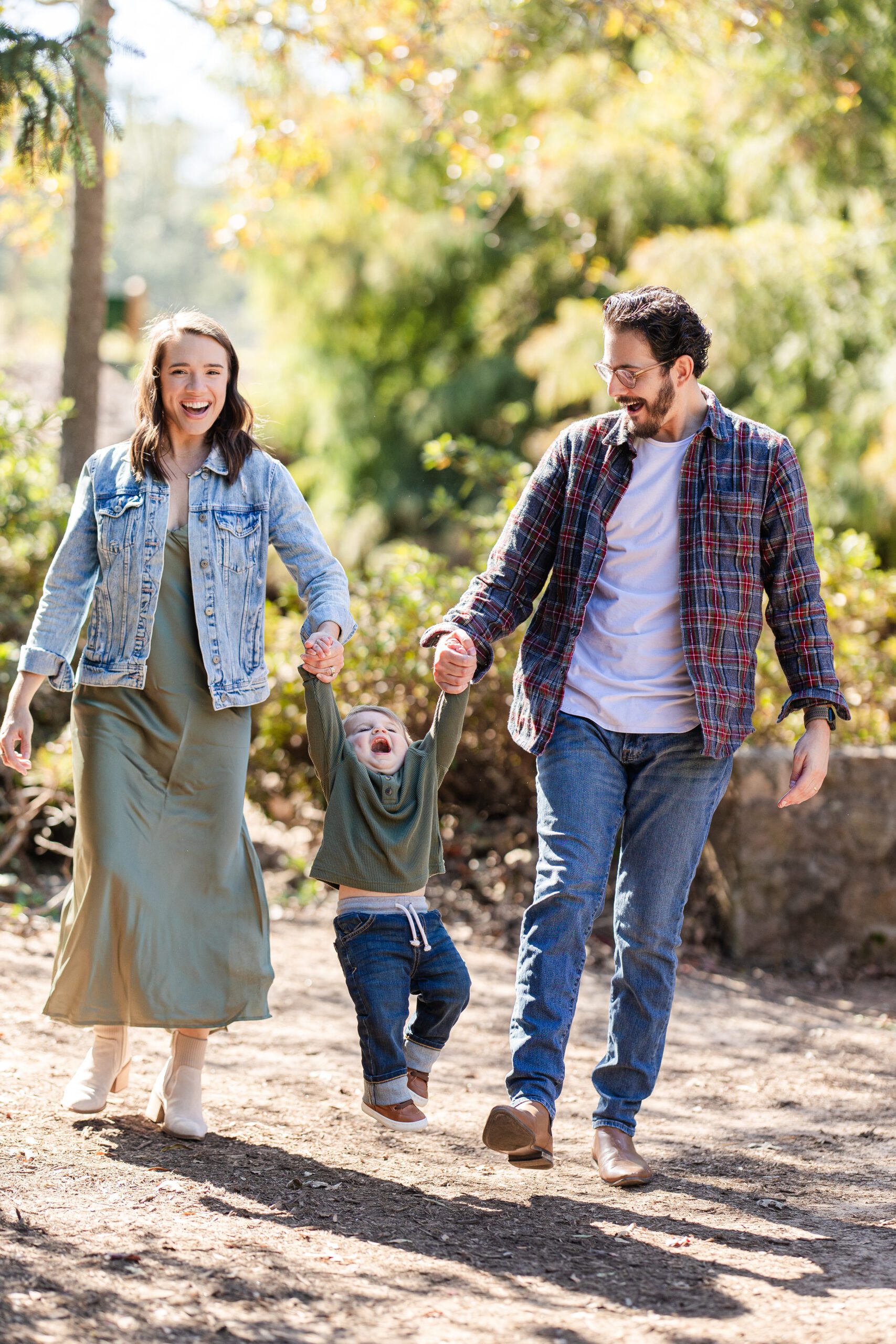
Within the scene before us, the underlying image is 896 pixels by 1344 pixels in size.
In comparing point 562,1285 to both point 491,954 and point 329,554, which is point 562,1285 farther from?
point 491,954

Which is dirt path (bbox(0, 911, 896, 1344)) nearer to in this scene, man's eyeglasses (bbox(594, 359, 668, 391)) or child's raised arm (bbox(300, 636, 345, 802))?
child's raised arm (bbox(300, 636, 345, 802))

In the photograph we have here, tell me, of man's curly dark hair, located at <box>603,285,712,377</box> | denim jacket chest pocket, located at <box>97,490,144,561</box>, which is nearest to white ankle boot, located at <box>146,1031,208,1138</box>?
denim jacket chest pocket, located at <box>97,490,144,561</box>

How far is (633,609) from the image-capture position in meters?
3.08

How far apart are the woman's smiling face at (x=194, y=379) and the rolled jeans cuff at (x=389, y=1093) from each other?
153 centimetres

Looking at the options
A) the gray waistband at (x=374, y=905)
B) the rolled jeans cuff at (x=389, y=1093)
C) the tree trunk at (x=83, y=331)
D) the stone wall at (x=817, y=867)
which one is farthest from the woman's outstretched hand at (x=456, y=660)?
the tree trunk at (x=83, y=331)

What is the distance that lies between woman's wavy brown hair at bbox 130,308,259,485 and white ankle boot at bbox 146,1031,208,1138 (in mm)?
1323

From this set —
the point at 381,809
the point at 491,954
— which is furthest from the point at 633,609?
the point at 491,954

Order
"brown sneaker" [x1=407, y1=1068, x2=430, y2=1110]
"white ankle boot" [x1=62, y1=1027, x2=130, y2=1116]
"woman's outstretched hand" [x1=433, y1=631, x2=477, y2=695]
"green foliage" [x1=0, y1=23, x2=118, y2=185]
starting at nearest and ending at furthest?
"woman's outstretched hand" [x1=433, y1=631, x2=477, y2=695] → "brown sneaker" [x1=407, y1=1068, x2=430, y2=1110] → "white ankle boot" [x1=62, y1=1027, x2=130, y2=1116] → "green foliage" [x1=0, y1=23, x2=118, y2=185]

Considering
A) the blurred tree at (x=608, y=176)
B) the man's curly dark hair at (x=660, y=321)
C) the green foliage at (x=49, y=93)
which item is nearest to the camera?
the man's curly dark hair at (x=660, y=321)

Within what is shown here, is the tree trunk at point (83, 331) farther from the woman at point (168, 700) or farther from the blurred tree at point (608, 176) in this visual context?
the woman at point (168, 700)

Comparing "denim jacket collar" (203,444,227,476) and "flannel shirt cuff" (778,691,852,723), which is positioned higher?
"denim jacket collar" (203,444,227,476)

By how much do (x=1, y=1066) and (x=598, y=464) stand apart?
2239 mm

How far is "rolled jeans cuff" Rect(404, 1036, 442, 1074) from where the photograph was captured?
10.6ft

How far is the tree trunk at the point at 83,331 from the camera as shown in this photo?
22.6 ft
